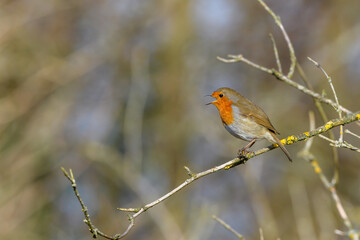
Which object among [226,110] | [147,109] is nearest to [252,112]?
[226,110]

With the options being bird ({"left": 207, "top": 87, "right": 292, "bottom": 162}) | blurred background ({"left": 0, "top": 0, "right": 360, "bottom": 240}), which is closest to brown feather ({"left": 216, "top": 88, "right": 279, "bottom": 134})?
bird ({"left": 207, "top": 87, "right": 292, "bottom": 162})

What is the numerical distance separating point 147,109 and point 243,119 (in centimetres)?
621

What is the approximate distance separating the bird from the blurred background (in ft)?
11.3

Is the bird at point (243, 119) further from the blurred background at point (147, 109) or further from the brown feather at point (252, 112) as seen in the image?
the blurred background at point (147, 109)

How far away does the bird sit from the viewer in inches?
175

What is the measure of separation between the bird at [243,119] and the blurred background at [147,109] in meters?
3.45

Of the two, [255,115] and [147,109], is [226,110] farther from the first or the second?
[147,109]

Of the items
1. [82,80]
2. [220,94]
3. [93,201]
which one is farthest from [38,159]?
[220,94]

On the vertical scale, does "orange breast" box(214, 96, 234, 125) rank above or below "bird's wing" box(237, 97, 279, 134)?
above

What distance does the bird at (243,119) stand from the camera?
446 cm

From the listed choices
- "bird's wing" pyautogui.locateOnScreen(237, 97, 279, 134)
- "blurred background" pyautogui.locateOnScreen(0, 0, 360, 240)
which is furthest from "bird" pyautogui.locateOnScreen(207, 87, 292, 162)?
"blurred background" pyautogui.locateOnScreen(0, 0, 360, 240)

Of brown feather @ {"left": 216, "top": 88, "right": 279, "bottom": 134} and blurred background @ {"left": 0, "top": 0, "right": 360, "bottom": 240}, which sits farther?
blurred background @ {"left": 0, "top": 0, "right": 360, "bottom": 240}

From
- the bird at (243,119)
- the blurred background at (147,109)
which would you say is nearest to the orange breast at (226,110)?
the bird at (243,119)

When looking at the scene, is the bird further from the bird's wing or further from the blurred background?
the blurred background
